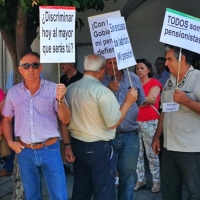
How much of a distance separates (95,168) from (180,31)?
150cm

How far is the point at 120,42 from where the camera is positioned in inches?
154

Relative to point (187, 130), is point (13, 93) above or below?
above

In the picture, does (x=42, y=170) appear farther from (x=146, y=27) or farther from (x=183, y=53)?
(x=146, y=27)

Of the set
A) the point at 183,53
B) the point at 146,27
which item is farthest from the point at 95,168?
the point at 146,27

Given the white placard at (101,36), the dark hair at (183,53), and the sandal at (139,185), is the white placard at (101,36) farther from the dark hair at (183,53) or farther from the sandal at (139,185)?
the sandal at (139,185)

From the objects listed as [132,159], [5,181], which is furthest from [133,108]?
[5,181]

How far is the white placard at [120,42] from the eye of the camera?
3858 millimetres

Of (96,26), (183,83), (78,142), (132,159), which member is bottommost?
(132,159)

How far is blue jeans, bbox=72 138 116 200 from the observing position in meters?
3.71

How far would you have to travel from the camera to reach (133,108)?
4.24 m

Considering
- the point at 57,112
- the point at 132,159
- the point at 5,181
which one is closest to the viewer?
the point at 57,112

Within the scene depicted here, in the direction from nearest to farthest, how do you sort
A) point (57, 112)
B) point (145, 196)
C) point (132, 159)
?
point (57, 112), point (132, 159), point (145, 196)

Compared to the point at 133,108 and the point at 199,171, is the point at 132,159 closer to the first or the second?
the point at 133,108

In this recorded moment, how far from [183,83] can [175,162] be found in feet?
2.49
